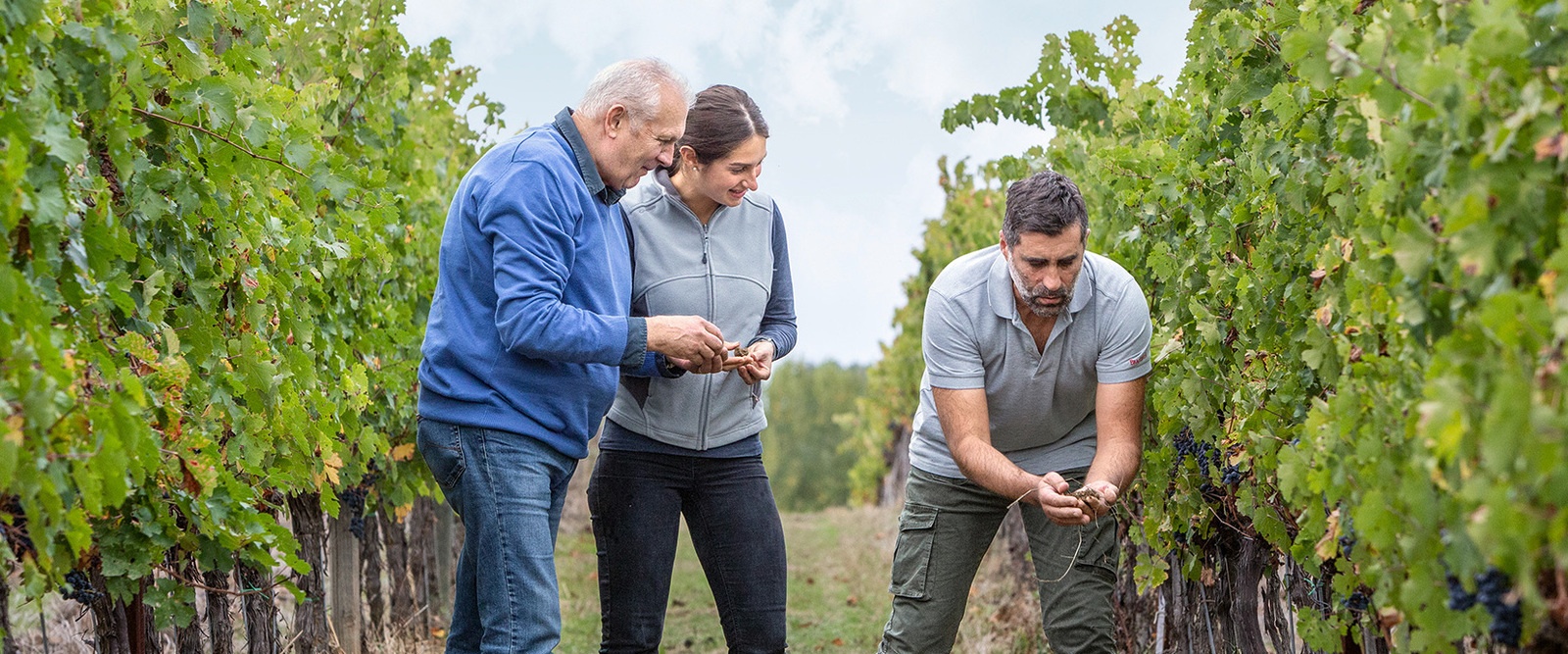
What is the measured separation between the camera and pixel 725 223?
375 cm

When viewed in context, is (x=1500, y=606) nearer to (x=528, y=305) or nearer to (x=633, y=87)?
(x=528, y=305)

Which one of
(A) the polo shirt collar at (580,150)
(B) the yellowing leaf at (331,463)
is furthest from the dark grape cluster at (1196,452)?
(B) the yellowing leaf at (331,463)

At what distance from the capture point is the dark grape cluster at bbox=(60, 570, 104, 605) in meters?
3.00

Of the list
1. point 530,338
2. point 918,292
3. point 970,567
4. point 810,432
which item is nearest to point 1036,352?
point 970,567

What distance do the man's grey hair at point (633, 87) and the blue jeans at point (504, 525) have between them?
80 centimetres

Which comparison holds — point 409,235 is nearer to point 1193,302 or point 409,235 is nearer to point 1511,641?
point 1193,302

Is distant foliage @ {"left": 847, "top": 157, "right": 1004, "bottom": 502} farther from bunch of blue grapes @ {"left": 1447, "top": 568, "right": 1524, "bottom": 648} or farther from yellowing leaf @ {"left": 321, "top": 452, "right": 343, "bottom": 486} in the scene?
bunch of blue grapes @ {"left": 1447, "top": 568, "right": 1524, "bottom": 648}

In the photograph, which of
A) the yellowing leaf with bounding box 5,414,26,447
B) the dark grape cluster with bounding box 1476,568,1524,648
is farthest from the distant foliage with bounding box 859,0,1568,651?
the yellowing leaf with bounding box 5,414,26,447

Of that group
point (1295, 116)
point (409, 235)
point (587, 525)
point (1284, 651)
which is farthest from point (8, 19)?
point (587, 525)

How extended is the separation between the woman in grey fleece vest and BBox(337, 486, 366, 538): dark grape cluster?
7.17ft

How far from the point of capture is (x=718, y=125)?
354cm

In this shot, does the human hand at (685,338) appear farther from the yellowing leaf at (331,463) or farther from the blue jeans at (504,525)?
the yellowing leaf at (331,463)

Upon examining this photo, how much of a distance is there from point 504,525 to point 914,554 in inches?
54.5

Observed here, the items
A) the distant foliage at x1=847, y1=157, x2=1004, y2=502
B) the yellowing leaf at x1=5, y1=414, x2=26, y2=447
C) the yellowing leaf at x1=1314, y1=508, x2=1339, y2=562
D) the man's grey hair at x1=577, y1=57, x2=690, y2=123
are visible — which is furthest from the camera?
the distant foliage at x1=847, y1=157, x2=1004, y2=502
